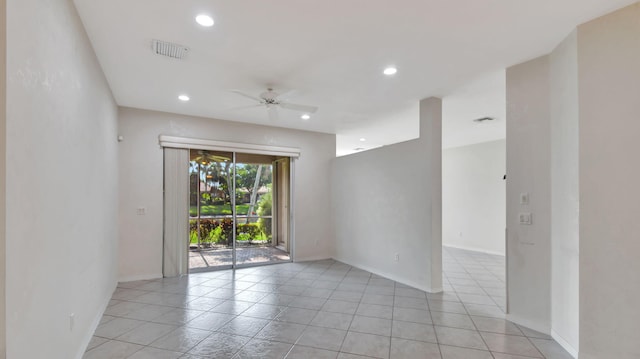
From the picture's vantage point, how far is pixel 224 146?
5438 mm

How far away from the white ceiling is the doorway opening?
1482 mm

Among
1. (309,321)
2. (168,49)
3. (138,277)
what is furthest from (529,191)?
(138,277)

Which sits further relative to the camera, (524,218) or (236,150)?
(236,150)

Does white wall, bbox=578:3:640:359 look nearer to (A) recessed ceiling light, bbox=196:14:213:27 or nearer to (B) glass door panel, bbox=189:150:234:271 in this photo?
(A) recessed ceiling light, bbox=196:14:213:27

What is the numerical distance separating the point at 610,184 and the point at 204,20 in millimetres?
3392

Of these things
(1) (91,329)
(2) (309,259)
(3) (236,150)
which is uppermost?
(3) (236,150)

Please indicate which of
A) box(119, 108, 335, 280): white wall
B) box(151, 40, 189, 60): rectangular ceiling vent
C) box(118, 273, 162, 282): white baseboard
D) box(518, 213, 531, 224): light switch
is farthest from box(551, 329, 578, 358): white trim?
box(118, 273, 162, 282): white baseboard

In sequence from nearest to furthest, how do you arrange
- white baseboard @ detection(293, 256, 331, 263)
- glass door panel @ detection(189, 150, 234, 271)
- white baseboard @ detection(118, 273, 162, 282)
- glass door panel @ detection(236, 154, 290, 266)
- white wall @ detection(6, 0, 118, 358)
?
white wall @ detection(6, 0, 118, 358) → white baseboard @ detection(118, 273, 162, 282) → glass door panel @ detection(189, 150, 234, 271) → glass door panel @ detection(236, 154, 290, 266) → white baseboard @ detection(293, 256, 331, 263)

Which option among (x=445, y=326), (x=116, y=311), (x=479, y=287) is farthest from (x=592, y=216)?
(x=116, y=311)

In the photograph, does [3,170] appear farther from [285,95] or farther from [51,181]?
[285,95]

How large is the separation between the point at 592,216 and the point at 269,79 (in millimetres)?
3366

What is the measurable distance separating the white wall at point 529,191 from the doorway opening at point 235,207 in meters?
4.16

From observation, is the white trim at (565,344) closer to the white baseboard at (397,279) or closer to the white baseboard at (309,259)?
the white baseboard at (397,279)

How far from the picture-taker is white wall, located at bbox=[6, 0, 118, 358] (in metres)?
1.30
